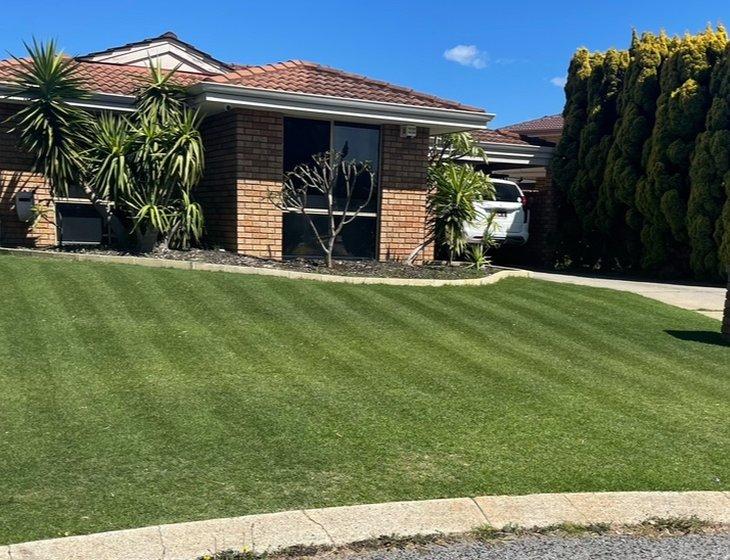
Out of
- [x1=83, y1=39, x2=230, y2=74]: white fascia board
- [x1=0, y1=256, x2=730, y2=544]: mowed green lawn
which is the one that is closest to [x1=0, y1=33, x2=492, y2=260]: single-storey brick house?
[x1=0, y1=256, x2=730, y2=544]: mowed green lawn

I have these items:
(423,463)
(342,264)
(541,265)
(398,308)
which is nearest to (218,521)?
(423,463)

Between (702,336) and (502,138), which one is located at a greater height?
(502,138)

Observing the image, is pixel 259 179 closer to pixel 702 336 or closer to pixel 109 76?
pixel 109 76

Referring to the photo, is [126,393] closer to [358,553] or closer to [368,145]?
[358,553]

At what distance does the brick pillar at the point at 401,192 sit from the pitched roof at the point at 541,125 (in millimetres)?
19891

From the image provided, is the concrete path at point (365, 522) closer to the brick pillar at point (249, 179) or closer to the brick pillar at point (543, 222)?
the brick pillar at point (249, 179)

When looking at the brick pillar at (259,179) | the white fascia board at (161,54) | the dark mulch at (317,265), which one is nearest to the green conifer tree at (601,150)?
the dark mulch at (317,265)

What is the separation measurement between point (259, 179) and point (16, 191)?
395cm

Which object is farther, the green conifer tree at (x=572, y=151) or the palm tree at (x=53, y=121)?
the green conifer tree at (x=572, y=151)

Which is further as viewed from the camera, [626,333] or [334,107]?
[334,107]

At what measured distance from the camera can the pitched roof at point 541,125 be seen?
31619 mm

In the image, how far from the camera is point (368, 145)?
12.0m

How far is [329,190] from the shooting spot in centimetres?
1066

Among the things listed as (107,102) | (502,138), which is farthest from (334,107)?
(502,138)
